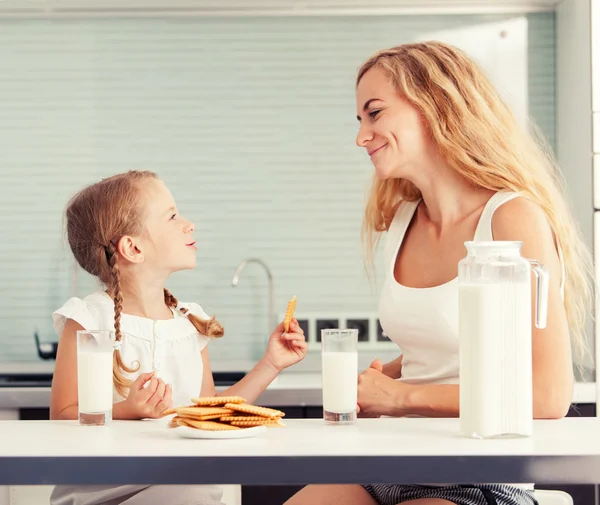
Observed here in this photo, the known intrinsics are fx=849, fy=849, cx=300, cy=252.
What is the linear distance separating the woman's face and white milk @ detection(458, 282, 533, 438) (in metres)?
0.66

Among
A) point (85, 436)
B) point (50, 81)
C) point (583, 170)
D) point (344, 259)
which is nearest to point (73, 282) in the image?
point (50, 81)

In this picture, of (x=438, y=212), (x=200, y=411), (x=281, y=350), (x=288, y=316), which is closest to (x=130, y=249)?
(x=281, y=350)

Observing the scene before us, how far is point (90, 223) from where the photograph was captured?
199 cm

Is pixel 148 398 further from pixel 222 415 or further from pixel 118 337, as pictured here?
pixel 118 337

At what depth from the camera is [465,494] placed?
1443 millimetres

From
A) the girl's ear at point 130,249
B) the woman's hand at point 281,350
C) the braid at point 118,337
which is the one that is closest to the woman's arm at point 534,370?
the woman's hand at point 281,350

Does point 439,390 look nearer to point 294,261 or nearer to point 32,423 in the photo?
point 32,423

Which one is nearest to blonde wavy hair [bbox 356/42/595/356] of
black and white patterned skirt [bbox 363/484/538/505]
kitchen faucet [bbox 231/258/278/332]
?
black and white patterned skirt [bbox 363/484/538/505]

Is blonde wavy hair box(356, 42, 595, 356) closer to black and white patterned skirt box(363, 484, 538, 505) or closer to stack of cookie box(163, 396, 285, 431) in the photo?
black and white patterned skirt box(363, 484, 538, 505)

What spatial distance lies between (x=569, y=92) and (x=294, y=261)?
126 cm

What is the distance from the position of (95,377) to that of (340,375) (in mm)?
390

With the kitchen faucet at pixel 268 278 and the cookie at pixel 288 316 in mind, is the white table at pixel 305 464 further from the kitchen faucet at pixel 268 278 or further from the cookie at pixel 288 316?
the kitchen faucet at pixel 268 278

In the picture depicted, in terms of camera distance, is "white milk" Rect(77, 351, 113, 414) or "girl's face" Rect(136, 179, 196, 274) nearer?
"white milk" Rect(77, 351, 113, 414)

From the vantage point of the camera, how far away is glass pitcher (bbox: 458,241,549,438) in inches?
46.7
